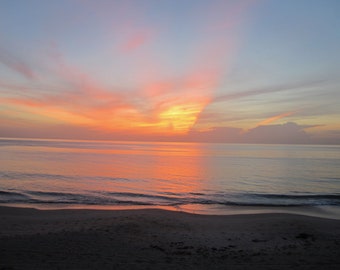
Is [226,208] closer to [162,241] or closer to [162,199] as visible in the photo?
[162,199]

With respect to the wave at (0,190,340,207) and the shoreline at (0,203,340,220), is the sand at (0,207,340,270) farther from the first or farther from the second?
the wave at (0,190,340,207)

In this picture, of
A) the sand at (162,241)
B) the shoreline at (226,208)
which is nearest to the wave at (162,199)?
the shoreline at (226,208)

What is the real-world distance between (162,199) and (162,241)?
40.2 ft

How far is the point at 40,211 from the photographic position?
54.0 feet

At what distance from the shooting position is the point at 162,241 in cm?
1098

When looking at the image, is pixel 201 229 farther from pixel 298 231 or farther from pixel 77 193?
pixel 77 193

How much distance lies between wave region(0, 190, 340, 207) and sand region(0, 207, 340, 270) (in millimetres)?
4712

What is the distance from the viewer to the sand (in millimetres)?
8672

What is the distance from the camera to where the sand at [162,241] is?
8672mm

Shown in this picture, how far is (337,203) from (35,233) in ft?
72.2

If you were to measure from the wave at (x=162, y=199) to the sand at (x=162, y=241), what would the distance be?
4712mm

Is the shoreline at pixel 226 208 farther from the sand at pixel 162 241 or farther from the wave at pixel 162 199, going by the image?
the sand at pixel 162 241

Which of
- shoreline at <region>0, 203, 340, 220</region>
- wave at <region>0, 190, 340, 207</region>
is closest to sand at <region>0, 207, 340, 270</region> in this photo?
shoreline at <region>0, 203, 340, 220</region>

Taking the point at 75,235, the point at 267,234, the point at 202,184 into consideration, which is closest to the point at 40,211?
the point at 75,235
